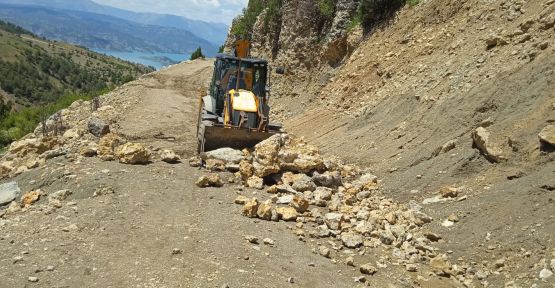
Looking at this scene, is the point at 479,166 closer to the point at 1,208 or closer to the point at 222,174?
the point at 222,174

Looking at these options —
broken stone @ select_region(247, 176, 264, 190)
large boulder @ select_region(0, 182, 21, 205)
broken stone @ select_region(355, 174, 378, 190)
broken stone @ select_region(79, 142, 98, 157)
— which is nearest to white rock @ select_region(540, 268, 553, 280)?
broken stone @ select_region(355, 174, 378, 190)

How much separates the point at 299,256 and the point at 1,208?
557cm

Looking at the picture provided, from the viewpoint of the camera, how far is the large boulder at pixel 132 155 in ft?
34.0

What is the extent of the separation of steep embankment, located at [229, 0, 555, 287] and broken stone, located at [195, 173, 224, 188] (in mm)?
3288

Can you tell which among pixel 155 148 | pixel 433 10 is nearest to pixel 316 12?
pixel 433 10

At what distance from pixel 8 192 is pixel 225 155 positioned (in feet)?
14.3

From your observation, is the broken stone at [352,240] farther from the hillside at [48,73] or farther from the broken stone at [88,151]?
the hillside at [48,73]

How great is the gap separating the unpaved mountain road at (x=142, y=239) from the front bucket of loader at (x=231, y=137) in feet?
4.85

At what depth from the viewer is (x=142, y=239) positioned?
6781 millimetres

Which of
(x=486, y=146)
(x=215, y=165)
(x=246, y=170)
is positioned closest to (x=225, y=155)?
(x=215, y=165)

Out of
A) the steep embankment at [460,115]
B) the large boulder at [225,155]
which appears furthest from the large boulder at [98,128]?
the steep embankment at [460,115]

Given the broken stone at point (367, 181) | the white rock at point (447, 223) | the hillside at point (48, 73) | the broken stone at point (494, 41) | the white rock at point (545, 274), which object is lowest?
the hillside at point (48, 73)

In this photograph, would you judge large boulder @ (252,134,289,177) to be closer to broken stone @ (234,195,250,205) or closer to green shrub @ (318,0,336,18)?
broken stone @ (234,195,250,205)

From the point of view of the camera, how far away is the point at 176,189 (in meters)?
9.14
